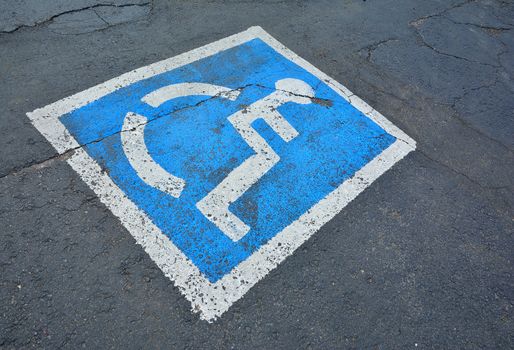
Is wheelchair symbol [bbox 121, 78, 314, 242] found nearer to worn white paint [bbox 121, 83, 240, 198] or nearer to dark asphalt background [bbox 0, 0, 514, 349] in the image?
worn white paint [bbox 121, 83, 240, 198]

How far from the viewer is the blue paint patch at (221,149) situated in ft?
Result: 9.59

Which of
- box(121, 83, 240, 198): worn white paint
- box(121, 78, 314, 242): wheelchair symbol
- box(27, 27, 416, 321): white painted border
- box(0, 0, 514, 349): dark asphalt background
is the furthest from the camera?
box(121, 83, 240, 198): worn white paint

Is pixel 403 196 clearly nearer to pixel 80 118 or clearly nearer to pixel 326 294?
pixel 326 294

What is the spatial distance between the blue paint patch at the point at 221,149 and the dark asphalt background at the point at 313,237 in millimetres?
297

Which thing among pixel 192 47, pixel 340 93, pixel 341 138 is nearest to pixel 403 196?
pixel 341 138

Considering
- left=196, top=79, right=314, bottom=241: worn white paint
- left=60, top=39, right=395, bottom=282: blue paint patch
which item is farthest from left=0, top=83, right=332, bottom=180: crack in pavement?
left=196, top=79, right=314, bottom=241: worn white paint

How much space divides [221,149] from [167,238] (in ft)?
3.39

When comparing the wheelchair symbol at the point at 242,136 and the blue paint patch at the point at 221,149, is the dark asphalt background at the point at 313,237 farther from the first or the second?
the wheelchair symbol at the point at 242,136

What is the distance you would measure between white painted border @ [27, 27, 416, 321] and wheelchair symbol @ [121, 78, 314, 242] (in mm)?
297

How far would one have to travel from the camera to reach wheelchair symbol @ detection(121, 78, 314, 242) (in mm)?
3033

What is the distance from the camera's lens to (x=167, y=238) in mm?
2814

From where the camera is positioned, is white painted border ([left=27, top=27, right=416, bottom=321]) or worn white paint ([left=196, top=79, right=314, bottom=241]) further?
worn white paint ([left=196, top=79, right=314, bottom=241])

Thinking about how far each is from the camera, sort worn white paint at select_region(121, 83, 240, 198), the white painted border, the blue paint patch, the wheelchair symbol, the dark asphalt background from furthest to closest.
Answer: worn white paint at select_region(121, 83, 240, 198) → the wheelchair symbol → the blue paint patch → the white painted border → the dark asphalt background

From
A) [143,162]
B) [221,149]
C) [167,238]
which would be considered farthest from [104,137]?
[167,238]
